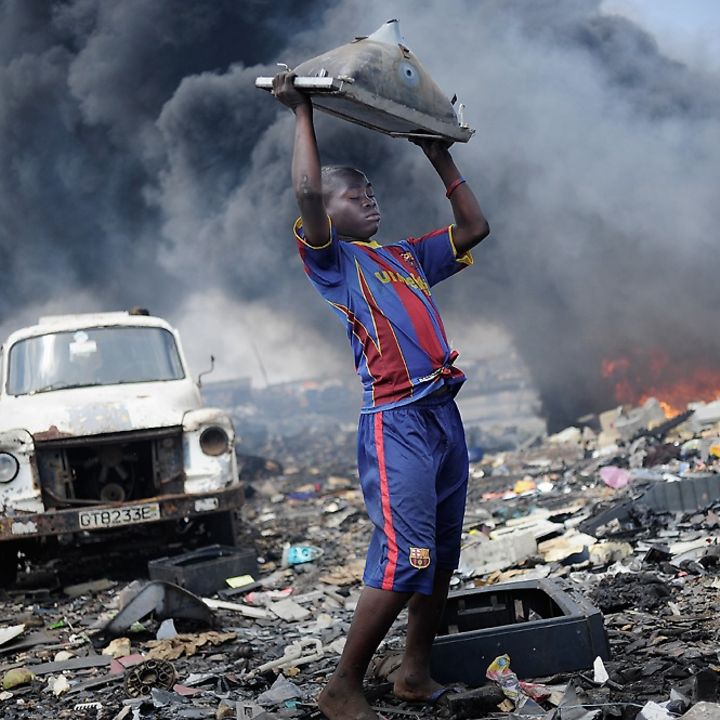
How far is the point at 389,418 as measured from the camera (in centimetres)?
282

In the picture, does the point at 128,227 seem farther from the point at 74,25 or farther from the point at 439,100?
the point at 439,100

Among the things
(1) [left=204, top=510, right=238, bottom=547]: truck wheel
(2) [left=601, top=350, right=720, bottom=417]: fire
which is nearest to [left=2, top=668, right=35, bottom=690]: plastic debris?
(1) [left=204, top=510, right=238, bottom=547]: truck wheel

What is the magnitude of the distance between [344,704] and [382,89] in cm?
203

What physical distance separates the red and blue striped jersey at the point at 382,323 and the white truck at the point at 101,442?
14.0ft

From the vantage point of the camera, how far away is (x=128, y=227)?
826 inches

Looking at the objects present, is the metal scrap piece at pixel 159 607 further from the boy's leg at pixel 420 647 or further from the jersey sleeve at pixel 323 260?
the jersey sleeve at pixel 323 260

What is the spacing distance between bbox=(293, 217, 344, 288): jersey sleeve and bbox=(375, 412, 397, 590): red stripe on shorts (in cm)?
49

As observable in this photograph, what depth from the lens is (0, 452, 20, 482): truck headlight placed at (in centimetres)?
648

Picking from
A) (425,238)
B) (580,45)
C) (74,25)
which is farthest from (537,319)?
(425,238)

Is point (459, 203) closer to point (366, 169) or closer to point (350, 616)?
point (350, 616)

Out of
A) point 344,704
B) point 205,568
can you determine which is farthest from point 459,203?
point 205,568

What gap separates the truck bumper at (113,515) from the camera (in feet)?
21.1

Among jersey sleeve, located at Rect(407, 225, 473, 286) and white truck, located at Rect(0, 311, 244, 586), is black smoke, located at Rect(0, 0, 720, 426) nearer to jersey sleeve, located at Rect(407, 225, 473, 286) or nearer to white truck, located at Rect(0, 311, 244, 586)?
white truck, located at Rect(0, 311, 244, 586)

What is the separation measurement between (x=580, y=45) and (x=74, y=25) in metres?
12.1
